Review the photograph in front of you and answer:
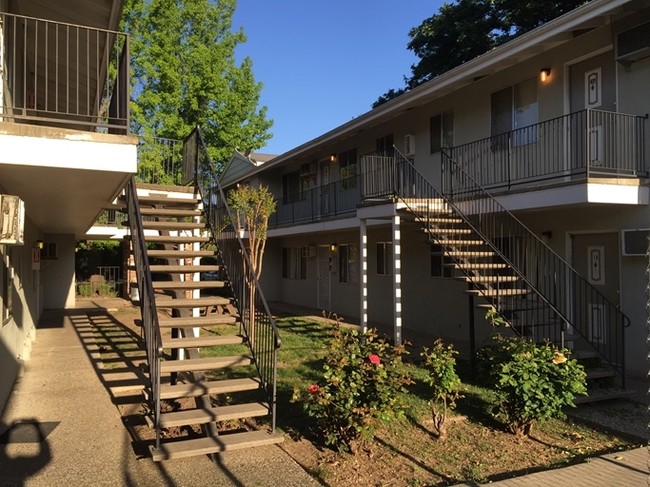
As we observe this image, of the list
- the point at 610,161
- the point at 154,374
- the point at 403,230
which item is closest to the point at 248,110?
the point at 403,230

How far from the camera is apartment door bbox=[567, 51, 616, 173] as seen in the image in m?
8.84

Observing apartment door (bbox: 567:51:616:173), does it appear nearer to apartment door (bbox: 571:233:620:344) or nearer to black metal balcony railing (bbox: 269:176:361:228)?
apartment door (bbox: 571:233:620:344)

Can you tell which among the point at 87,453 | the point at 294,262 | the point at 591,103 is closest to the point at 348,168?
the point at 294,262

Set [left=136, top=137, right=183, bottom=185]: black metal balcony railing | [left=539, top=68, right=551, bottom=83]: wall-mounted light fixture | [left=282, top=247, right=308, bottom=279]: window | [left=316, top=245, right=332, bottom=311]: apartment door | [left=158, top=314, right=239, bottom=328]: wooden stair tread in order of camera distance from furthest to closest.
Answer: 1. [left=282, top=247, right=308, bottom=279]: window
2. [left=316, top=245, right=332, bottom=311]: apartment door
3. [left=136, top=137, right=183, bottom=185]: black metal balcony railing
4. [left=539, top=68, right=551, bottom=83]: wall-mounted light fixture
5. [left=158, top=314, right=239, bottom=328]: wooden stair tread

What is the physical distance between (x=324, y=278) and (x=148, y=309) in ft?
45.4

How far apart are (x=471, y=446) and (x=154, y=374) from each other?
332 centimetres

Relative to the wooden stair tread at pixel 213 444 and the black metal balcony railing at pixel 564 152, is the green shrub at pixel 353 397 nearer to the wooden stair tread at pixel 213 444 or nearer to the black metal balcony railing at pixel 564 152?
the wooden stair tread at pixel 213 444

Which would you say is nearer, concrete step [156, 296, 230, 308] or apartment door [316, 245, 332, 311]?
concrete step [156, 296, 230, 308]

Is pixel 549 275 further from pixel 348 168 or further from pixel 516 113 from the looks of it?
pixel 348 168

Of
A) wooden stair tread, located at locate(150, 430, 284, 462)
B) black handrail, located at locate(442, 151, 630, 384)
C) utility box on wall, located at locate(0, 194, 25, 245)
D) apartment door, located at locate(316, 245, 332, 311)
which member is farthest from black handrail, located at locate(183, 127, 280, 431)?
apartment door, located at locate(316, 245, 332, 311)

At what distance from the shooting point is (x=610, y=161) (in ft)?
28.8

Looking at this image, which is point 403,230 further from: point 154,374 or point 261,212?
point 154,374

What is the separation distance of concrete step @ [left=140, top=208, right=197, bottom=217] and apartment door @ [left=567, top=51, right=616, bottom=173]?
19.9 ft

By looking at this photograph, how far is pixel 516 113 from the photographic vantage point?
1066 cm
